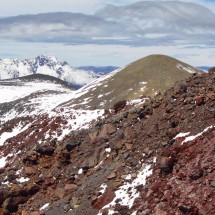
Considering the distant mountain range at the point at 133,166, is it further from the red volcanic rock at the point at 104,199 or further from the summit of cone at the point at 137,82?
the summit of cone at the point at 137,82

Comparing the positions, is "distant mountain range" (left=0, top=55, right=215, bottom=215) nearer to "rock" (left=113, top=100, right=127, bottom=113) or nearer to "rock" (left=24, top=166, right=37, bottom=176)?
"rock" (left=24, top=166, right=37, bottom=176)

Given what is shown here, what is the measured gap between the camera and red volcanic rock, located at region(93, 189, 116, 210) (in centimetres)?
2300

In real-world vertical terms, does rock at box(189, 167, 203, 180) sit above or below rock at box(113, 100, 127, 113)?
above

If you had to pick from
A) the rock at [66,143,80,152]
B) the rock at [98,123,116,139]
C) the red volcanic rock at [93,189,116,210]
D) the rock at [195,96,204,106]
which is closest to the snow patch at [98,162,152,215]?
the red volcanic rock at [93,189,116,210]

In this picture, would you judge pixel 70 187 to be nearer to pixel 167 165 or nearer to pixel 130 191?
pixel 130 191

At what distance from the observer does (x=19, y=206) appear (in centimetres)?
2806

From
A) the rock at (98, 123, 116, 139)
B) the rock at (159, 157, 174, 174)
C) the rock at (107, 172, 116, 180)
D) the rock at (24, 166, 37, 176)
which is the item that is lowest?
the rock at (24, 166, 37, 176)

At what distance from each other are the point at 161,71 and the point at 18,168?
181 ft

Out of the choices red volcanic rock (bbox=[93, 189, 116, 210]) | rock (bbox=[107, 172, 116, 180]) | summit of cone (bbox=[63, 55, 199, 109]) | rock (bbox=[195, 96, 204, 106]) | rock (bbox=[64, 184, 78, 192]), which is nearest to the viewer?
red volcanic rock (bbox=[93, 189, 116, 210])

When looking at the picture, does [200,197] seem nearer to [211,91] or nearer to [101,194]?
[101,194]

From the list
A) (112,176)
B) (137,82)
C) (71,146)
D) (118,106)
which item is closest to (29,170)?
(71,146)

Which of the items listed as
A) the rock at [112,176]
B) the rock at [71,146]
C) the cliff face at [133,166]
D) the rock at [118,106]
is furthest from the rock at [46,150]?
the rock at [118,106]

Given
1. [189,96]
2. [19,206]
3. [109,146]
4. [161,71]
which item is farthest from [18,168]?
[161,71]

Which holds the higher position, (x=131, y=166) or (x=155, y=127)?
(x=155, y=127)
